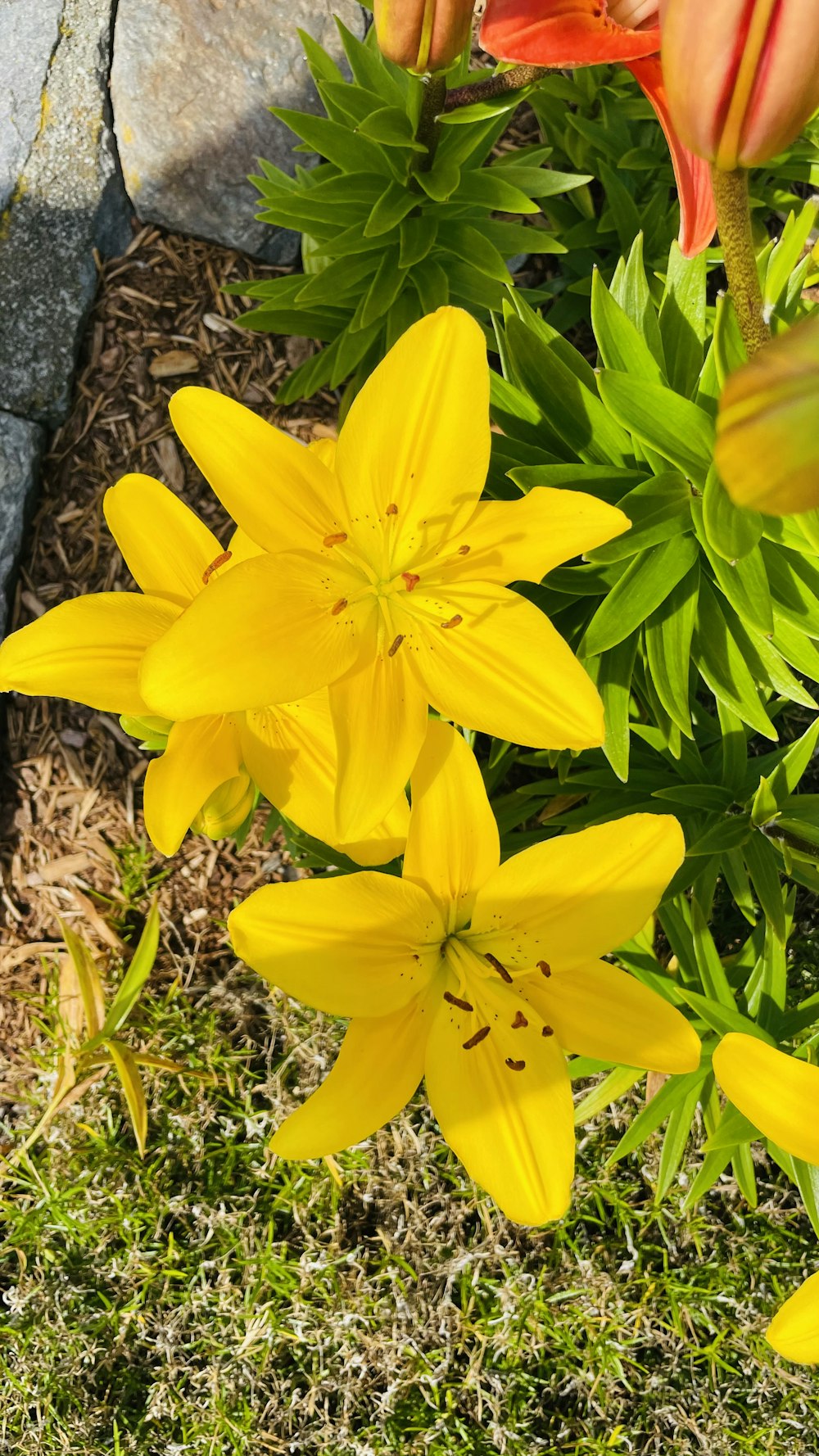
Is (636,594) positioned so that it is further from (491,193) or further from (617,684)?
(491,193)

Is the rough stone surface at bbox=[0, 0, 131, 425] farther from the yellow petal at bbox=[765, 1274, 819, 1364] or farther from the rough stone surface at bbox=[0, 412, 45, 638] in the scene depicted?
the yellow petal at bbox=[765, 1274, 819, 1364]

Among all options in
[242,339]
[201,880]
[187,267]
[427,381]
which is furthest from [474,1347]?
[187,267]

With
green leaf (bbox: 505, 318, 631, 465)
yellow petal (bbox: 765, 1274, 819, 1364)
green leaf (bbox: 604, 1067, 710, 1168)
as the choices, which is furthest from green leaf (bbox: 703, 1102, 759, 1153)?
green leaf (bbox: 505, 318, 631, 465)

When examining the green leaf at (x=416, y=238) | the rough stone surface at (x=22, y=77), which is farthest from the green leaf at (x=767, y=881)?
the rough stone surface at (x=22, y=77)

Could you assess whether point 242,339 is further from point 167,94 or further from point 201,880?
point 201,880

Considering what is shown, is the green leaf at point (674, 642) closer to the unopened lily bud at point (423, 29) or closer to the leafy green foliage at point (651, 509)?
the leafy green foliage at point (651, 509)

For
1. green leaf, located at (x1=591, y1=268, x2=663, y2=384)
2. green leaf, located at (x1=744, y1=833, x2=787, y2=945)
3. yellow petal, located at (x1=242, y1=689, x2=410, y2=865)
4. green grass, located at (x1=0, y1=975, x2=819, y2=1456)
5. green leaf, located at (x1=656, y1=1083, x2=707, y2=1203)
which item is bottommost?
green grass, located at (x1=0, y1=975, x2=819, y2=1456)
